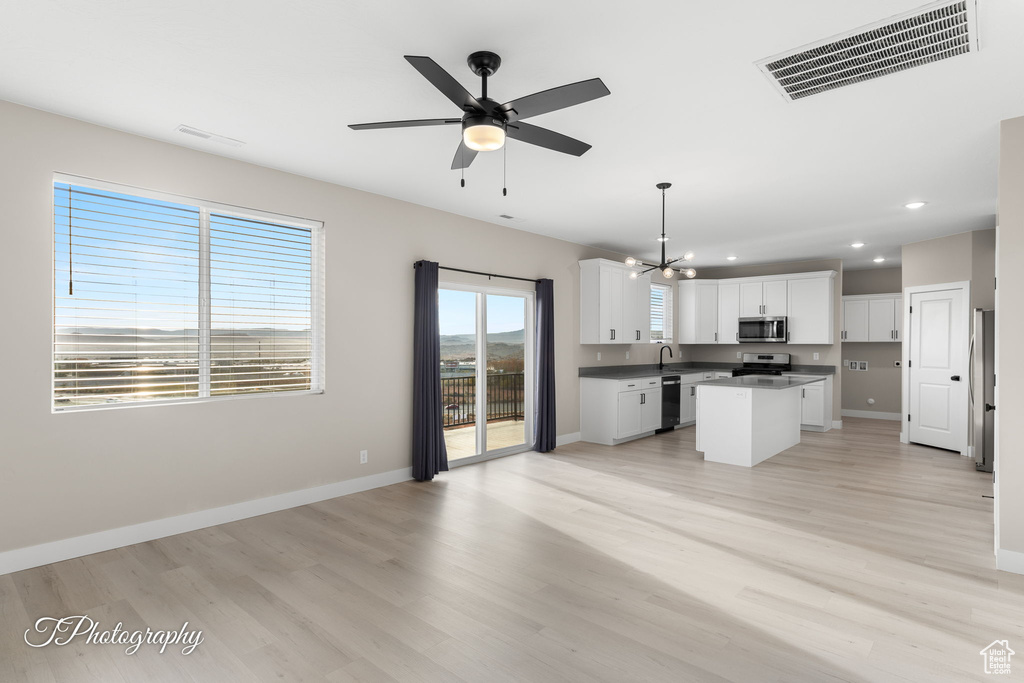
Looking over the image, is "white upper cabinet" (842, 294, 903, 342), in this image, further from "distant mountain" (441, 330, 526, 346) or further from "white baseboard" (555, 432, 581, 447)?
"distant mountain" (441, 330, 526, 346)

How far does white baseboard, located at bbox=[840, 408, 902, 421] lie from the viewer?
9234 mm

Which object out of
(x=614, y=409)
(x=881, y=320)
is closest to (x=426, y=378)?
(x=614, y=409)

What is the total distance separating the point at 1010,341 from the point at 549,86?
3175 millimetres

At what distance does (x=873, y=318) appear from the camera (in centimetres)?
918

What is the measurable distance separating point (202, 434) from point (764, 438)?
5.68 m

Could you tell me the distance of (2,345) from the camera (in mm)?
3105

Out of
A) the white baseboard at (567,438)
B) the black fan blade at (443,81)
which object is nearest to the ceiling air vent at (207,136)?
the black fan blade at (443,81)

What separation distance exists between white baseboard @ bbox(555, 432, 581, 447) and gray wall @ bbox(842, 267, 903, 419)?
19.0 feet

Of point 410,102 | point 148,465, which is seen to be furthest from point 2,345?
point 410,102

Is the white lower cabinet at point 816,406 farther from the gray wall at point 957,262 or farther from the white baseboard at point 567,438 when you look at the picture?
the white baseboard at point 567,438

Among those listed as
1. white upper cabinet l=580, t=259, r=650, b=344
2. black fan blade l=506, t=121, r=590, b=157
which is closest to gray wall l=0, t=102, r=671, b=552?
white upper cabinet l=580, t=259, r=650, b=344

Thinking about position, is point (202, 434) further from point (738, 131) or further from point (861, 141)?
point (861, 141)

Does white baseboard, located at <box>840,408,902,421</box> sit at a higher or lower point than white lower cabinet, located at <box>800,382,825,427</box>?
lower

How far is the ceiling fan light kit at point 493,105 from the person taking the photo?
7.22 feet
